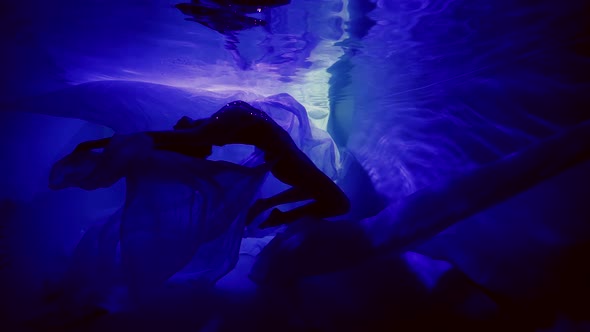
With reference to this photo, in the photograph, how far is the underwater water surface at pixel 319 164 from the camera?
2.18 meters

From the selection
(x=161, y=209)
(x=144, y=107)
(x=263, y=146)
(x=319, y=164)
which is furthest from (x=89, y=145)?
(x=319, y=164)

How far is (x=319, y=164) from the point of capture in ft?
15.2

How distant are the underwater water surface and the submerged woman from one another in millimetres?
177

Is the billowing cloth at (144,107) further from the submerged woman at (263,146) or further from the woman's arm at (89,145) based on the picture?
the woman's arm at (89,145)

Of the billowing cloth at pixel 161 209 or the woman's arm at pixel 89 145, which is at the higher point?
the woman's arm at pixel 89 145

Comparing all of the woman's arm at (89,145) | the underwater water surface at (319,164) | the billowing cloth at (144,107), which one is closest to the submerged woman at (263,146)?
the woman's arm at (89,145)

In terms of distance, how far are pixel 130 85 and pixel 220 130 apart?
2048mm

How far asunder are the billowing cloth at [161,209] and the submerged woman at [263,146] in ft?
0.67

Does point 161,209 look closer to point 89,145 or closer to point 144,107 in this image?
point 89,145

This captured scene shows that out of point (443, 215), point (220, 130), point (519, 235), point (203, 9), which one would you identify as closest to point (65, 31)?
point (203, 9)

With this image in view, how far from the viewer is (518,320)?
2.19 metres

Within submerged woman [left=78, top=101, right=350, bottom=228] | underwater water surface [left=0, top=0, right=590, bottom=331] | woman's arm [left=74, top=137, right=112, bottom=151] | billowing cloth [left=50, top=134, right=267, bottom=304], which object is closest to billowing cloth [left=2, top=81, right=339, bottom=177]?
underwater water surface [left=0, top=0, right=590, bottom=331]

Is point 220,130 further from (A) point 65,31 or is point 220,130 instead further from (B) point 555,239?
(A) point 65,31

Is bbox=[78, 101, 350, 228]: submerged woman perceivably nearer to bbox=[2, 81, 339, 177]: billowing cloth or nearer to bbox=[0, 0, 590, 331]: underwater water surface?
bbox=[0, 0, 590, 331]: underwater water surface
